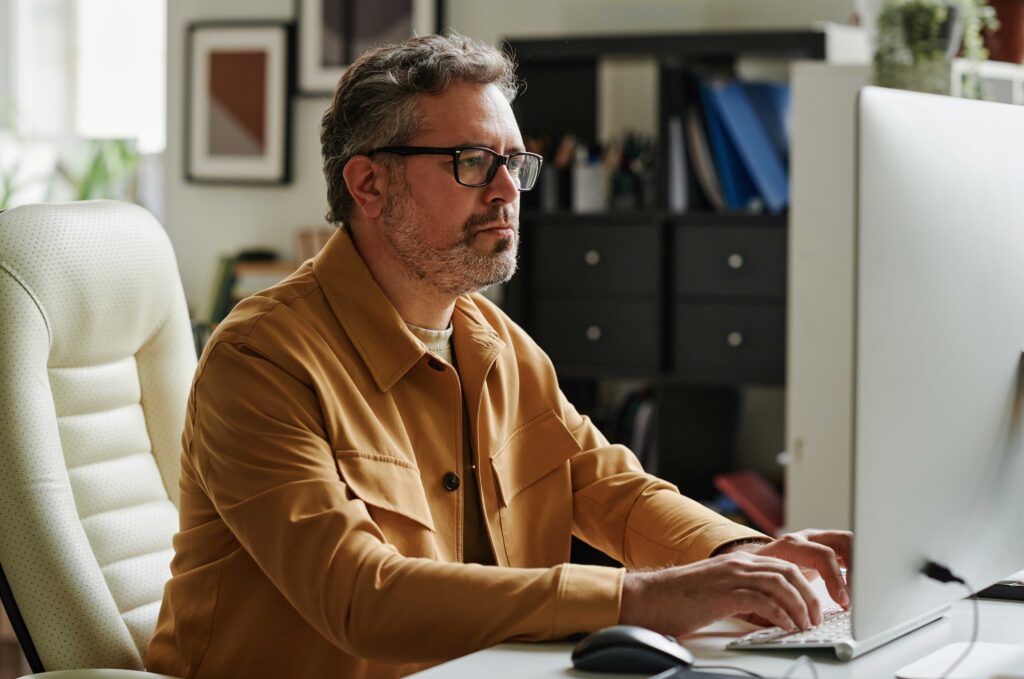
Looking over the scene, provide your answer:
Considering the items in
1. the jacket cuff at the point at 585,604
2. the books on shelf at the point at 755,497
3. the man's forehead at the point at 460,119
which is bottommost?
the books on shelf at the point at 755,497

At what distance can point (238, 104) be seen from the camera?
4.37 m

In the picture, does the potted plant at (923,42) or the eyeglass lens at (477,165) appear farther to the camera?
the potted plant at (923,42)

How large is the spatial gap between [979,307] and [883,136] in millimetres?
209

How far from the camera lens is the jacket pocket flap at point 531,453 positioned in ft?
5.50

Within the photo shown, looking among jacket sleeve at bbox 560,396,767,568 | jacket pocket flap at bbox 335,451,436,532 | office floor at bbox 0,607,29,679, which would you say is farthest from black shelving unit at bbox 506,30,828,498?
jacket pocket flap at bbox 335,451,436,532

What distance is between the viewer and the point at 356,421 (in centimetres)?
151

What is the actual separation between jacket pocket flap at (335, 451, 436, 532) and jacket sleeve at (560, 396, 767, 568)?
28 centimetres

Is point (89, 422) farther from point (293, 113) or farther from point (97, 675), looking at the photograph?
point (293, 113)

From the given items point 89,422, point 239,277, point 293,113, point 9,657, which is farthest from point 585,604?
point 293,113

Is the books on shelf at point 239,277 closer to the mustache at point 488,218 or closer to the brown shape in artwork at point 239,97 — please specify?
the brown shape in artwork at point 239,97

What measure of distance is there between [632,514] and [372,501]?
388 mm

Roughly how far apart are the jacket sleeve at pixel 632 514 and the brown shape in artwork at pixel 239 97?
2779mm

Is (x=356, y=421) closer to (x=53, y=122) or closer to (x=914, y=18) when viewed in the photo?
(x=914, y=18)

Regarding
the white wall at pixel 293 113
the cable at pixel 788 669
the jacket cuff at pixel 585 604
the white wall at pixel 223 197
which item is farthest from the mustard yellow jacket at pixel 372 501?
the white wall at pixel 223 197
